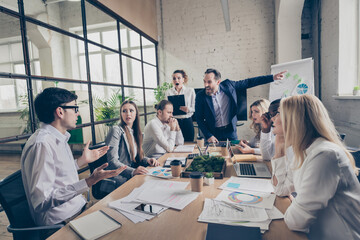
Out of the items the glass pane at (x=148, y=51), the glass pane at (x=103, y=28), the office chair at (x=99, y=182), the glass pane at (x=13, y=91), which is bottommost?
the office chair at (x=99, y=182)

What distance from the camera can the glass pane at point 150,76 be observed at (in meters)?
5.11

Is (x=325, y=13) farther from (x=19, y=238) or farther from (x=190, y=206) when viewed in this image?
(x=19, y=238)

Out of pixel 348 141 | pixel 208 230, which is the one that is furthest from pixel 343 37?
pixel 208 230

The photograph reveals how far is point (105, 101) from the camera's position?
3383 millimetres

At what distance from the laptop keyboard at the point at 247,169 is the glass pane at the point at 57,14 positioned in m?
2.37

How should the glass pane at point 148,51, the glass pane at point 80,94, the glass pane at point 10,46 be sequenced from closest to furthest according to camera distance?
the glass pane at point 10,46
the glass pane at point 80,94
the glass pane at point 148,51

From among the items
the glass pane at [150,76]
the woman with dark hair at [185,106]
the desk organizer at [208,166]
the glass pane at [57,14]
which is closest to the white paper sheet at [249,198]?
the desk organizer at [208,166]

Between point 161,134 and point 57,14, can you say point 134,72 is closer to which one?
point 57,14

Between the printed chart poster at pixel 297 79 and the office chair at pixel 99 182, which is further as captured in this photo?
the printed chart poster at pixel 297 79

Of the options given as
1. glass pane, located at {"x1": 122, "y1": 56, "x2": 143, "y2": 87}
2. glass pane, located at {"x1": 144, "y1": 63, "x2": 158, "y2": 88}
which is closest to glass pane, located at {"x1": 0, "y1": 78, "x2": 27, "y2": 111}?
glass pane, located at {"x1": 122, "y1": 56, "x2": 143, "y2": 87}

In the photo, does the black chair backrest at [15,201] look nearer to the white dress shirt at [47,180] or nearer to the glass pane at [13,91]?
the white dress shirt at [47,180]

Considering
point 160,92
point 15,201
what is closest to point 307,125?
point 15,201

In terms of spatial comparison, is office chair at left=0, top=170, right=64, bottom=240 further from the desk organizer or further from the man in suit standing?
the man in suit standing

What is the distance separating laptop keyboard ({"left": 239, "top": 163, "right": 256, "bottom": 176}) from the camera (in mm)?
1509
